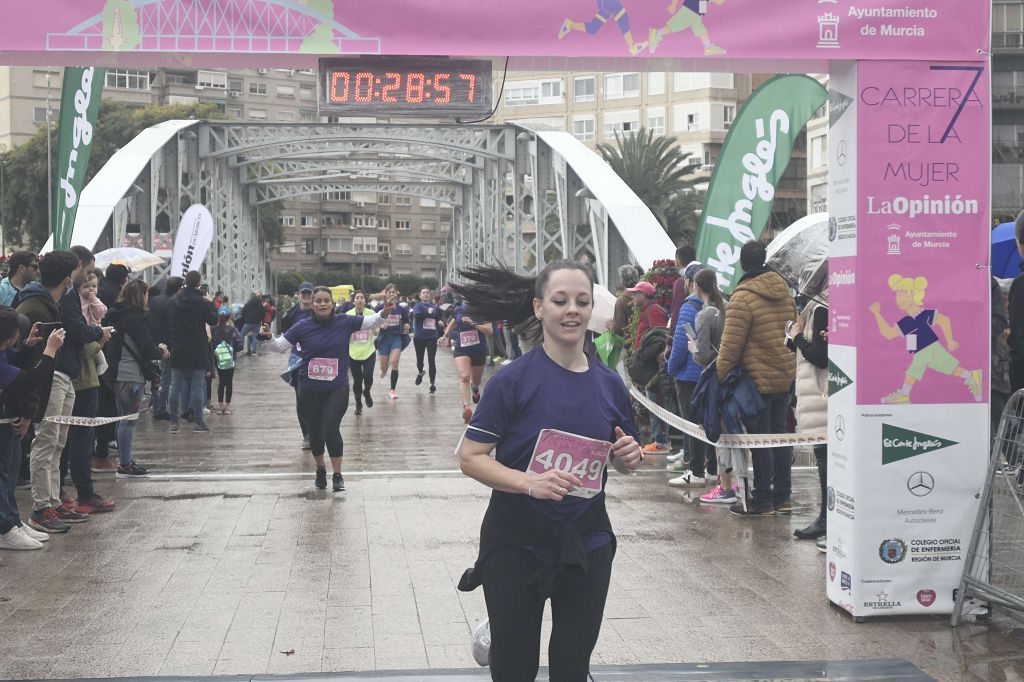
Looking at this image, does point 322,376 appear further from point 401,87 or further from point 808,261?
point 401,87

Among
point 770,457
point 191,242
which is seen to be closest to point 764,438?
point 770,457

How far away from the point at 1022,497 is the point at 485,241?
42.0m

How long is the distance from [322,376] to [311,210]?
11266 cm

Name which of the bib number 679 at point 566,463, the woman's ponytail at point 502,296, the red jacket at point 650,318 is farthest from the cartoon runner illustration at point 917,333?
the red jacket at point 650,318

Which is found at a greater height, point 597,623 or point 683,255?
point 683,255

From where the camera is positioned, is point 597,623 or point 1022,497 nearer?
point 597,623

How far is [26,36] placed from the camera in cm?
639

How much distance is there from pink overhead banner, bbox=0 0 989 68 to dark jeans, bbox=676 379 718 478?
17.4ft

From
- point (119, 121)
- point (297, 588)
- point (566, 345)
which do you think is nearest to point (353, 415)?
point (297, 588)

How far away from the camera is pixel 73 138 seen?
40.3 ft

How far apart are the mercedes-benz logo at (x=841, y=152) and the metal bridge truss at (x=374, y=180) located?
17357 mm

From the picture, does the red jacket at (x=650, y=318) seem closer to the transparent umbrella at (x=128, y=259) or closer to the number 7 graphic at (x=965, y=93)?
the number 7 graphic at (x=965, y=93)

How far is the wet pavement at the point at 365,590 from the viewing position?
612 centimetres

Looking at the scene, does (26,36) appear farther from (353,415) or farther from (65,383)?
(353,415)
